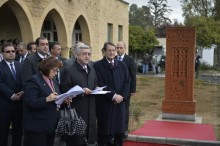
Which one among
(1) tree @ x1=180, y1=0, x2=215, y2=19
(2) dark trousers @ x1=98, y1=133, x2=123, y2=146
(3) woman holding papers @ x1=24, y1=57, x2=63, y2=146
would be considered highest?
(1) tree @ x1=180, y1=0, x2=215, y2=19

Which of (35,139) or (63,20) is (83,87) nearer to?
(35,139)

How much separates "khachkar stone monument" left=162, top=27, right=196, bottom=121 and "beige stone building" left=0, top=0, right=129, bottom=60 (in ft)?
20.1

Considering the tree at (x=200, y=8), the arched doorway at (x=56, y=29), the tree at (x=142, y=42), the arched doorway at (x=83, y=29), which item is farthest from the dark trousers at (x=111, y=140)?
the tree at (x=200, y=8)

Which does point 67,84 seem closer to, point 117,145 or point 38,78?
point 38,78

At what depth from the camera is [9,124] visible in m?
6.26

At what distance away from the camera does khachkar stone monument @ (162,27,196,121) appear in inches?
379

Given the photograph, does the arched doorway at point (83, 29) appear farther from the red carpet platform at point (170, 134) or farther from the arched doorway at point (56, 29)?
the red carpet platform at point (170, 134)

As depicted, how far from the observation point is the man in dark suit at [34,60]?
6.08m

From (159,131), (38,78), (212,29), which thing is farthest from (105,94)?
(212,29)

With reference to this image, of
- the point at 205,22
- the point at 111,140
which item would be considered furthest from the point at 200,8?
the point at 111,140

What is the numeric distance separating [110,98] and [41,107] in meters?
1.48

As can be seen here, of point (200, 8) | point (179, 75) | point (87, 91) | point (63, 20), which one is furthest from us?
point (200, 8)

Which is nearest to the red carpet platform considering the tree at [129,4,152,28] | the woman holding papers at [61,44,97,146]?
the woman holding papers at [61,44,97,146]

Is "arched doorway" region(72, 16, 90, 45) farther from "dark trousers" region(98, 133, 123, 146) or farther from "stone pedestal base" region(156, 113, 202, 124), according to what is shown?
"dark trousers" region(98, 133, 123, 146)
